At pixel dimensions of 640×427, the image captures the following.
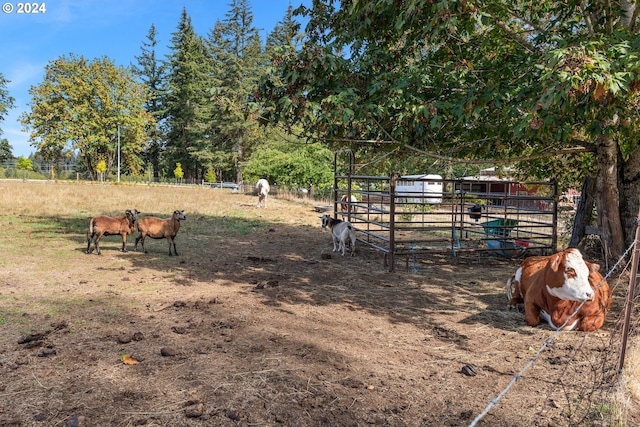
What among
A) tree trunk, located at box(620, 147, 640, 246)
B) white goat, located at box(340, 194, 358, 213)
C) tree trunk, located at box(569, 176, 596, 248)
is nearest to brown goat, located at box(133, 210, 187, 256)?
white goat, located at box(340, 194, 358, 213)

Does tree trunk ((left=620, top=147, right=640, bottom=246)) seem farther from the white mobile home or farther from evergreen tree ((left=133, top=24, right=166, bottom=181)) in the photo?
evergreen tree ((left=133, top=24, right=166, bottom=181))

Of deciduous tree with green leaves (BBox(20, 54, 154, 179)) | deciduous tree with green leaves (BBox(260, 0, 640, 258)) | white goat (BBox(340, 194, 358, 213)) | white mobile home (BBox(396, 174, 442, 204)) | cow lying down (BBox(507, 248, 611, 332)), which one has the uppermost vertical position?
deciduous tree with green leaves (BBox(20, 54, 154, 179))

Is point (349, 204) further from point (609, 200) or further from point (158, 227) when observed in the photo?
point (609, 200)

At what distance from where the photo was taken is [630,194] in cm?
748

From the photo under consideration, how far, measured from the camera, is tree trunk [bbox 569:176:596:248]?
9.55 m

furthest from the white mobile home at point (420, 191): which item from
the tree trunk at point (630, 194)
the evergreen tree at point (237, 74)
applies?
the evergreen tree at point (237, 74)

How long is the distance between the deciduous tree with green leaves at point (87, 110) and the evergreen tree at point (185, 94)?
6243mm

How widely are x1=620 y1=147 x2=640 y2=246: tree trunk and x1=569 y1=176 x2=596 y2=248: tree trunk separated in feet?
6.43

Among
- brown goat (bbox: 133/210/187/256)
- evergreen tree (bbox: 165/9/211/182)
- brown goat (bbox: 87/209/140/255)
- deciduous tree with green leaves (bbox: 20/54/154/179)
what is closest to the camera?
brown goat (bbox: 87/209/140/255)

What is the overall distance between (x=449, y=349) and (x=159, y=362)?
3.05 meters

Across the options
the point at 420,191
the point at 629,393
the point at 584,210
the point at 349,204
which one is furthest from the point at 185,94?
the point at 629,393

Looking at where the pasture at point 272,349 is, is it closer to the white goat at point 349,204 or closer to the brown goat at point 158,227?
the brown goat at point 158,227

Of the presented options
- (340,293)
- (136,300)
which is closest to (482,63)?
(340,293)

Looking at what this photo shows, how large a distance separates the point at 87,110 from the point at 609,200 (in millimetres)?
52477
